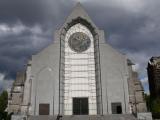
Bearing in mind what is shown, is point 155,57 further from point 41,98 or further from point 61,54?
point 41,98

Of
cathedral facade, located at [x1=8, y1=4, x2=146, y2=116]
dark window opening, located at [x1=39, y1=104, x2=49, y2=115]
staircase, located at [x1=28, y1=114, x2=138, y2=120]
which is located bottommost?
staircase, located at [x1=28, y1=114, x2=138, y2=120]

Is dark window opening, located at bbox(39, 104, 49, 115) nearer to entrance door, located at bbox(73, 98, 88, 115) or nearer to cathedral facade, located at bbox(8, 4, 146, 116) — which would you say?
cathedral facade, located at bbox(8, 4, 146, 116)

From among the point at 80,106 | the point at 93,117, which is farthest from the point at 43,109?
the point at 93,117

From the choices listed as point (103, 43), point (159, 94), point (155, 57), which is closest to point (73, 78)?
point (103, 43)

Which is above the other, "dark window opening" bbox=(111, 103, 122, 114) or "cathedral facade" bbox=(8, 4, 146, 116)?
"cathedral facade" bbox=(8, 4, 146, 116)

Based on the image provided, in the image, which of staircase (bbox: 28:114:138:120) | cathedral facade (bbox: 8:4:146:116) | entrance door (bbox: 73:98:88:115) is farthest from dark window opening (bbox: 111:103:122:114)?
entrance door (bbox: 73:98:88:115)

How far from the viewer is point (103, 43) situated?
32.1 meters

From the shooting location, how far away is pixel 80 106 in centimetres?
2973

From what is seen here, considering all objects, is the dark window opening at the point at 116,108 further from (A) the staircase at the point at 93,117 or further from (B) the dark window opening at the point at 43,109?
(B) the dark window opening at the point at 43,109

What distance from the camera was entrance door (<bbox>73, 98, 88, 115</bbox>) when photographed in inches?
1161

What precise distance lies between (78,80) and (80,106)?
3500 mm

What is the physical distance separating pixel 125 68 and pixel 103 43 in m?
4.68

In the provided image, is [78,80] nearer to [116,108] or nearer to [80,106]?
[80,106]

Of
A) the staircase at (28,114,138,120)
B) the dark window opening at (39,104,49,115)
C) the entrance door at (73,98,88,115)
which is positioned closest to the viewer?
the staircase at (28,114,138,120)
